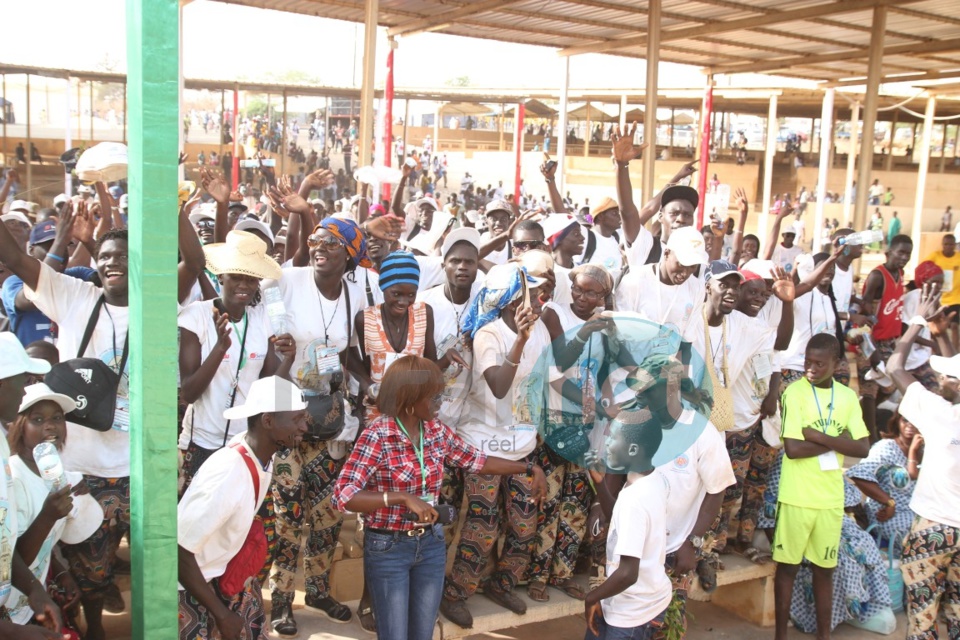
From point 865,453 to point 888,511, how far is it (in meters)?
0.93

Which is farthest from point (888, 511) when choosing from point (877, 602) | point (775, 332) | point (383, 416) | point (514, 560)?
point (383, 416)

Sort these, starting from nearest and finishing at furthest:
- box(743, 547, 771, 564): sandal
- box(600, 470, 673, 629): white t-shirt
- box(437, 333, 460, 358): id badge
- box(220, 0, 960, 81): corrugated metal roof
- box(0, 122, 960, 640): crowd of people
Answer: box(0, 122, 960, 640): crowd of people → box(600, 470, 673, 629): white t-shirt → box(437, 333, 460, 358): id badge → box(743, 547, 771, 564): sandal → box(220, 0, 960, 81): corrugated metal roof

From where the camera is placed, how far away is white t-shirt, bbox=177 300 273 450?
3.62 m

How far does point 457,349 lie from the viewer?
161 inches

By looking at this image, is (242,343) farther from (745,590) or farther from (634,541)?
(745,590)

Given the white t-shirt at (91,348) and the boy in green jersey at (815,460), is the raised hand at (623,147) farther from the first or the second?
the white t-shirt at (91,348)

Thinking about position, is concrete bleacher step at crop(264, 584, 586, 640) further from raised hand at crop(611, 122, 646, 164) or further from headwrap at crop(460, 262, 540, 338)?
raised hand at crop(611, 122, 646, 164)

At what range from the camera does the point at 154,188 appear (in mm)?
2514

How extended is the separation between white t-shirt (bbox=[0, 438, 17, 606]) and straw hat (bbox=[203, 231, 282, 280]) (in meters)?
1.22

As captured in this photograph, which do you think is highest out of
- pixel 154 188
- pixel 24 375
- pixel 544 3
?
pixel 544 3

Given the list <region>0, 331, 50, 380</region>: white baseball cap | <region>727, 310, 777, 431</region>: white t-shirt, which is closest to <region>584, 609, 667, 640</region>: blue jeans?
<region>727, 310, 777, 431</region>: white t-shirt

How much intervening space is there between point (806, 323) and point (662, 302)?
1891mm

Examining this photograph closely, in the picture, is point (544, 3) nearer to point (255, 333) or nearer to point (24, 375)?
point (255, 333)

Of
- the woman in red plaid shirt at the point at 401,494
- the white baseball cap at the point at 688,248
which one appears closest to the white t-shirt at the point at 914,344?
the white baseball cap at the point at 688,248
